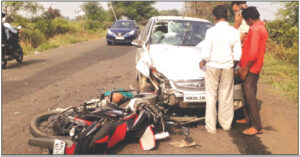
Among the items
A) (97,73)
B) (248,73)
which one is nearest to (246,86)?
(248,73)

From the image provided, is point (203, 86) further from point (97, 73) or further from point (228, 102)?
point (97, 73)

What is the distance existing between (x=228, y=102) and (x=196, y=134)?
68cm

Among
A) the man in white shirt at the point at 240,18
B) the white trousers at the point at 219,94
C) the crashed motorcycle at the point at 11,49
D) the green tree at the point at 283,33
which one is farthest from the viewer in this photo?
the green tree at the point at 283,33

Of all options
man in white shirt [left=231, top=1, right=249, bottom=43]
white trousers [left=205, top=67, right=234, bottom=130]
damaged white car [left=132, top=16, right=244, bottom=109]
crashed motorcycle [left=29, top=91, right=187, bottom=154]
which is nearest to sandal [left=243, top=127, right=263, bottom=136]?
white trousers [left=205, top=67, right=234, bottom=130]

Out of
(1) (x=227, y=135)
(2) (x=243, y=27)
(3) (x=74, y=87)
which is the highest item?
(2) (x=243, y=27)

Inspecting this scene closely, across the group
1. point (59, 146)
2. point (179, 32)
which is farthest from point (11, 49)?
point (59, 146)

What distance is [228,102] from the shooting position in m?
4.45

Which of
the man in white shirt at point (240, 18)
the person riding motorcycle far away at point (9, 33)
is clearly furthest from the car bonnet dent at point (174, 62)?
the person riding motorcycle far away at point (9, 33)

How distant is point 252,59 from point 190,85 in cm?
98

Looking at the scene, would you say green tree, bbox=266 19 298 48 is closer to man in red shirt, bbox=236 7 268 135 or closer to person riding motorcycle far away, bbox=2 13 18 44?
man in red shirt, bbox=236 7 268 135

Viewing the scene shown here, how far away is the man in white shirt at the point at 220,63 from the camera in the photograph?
4.27 m

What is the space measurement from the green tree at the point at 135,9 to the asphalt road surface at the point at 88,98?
199 ft

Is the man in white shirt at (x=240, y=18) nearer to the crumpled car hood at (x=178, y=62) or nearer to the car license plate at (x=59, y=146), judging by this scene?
the crumpled car hood at (x=178, y=62)

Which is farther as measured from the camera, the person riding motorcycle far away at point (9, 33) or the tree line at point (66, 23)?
the tree line at point (66, 23)
